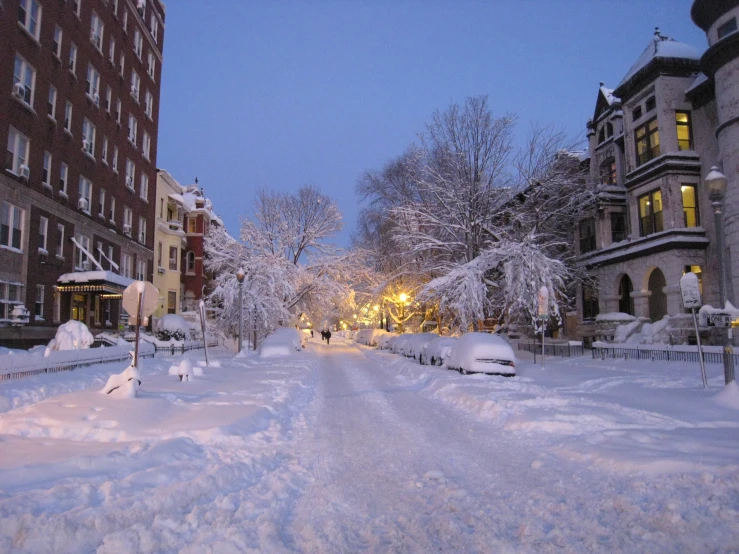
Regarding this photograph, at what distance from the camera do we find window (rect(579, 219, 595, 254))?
103ft

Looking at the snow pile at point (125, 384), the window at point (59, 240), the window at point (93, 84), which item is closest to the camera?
the snow pile at point (125, 384)

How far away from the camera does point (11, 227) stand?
21.8 metres

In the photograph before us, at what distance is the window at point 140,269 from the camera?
35.4 meters

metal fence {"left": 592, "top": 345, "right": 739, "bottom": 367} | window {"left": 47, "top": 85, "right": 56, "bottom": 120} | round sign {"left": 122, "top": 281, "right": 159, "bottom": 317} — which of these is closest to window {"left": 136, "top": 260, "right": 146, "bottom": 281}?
window {"left": 47, "top": 85, "right": 56, "bottom": 120}

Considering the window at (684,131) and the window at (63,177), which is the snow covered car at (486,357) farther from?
the window at (63,177)

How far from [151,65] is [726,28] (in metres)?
34.3

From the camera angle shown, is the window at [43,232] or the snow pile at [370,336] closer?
the window at [43,232]

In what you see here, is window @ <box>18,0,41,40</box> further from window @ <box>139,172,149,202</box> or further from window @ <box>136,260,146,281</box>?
window @ <box>136,260,146,281</box>

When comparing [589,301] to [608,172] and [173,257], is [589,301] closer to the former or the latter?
[608,172]

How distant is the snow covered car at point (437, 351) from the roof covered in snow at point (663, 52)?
16492 millimetres

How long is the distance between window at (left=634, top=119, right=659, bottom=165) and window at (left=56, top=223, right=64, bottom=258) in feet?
93.4

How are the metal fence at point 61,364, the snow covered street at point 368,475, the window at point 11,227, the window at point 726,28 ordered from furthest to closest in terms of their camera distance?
the window at point 726,28
the window at point 11,227
the metal fence at point 61,364
the snow covered street at point 368,475

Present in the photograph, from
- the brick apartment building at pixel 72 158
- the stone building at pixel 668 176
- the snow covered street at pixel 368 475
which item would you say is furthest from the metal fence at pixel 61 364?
the stone building at pixel 668 176

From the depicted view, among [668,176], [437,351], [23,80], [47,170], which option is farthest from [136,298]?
[668,176]
